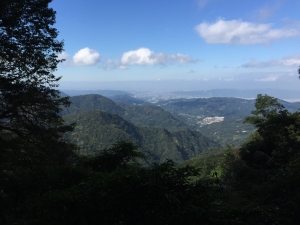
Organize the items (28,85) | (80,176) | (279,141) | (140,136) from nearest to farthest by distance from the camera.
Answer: (80,176), (28,85), (279,141), (140,136)

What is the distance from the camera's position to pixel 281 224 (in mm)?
2441

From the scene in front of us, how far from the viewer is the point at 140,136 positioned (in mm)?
142750

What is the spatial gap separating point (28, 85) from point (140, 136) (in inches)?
5365

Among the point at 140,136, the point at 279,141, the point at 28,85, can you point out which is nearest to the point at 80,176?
the point at 28,85

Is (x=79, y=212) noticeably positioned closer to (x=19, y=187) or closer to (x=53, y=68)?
(x=19, y=187)

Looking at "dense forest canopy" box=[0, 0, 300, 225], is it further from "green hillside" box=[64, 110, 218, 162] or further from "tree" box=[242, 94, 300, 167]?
"green hillside" box=[64, 110, 218, 162]

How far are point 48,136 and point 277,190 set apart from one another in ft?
26.8

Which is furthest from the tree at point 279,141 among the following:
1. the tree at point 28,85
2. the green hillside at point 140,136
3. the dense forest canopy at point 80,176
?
the green hillside at point 140,136

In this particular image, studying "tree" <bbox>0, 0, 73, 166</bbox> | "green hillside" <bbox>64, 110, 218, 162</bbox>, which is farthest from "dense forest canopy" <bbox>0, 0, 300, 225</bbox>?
"green hillside" <bbox>64, 110, 218, 162</bbox>

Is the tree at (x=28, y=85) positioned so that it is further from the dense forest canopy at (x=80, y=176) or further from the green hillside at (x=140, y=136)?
the green hillside at (x=140, y=136)

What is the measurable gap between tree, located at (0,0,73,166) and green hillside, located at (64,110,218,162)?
329ft

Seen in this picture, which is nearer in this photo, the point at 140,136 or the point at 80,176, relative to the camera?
the point at 80,176

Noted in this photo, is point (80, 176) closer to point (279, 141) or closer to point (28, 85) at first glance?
point (28, 85)

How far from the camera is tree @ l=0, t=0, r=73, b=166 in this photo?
23.1 ft
